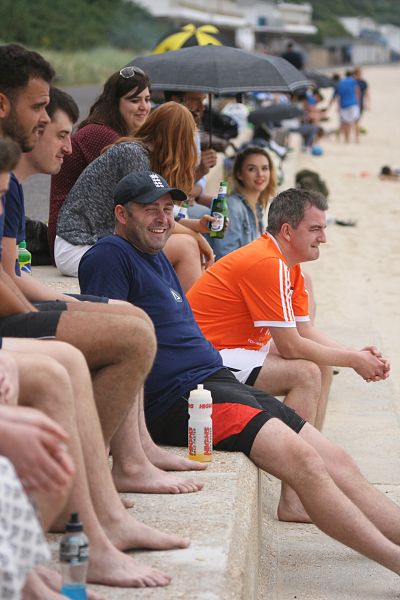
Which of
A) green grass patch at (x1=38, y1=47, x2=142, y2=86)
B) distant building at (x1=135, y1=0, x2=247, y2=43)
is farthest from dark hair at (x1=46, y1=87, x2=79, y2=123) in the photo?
distant building at (x1=135, y1=0, x2=247, y2=43)

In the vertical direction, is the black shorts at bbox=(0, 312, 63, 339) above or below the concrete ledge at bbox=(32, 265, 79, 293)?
above

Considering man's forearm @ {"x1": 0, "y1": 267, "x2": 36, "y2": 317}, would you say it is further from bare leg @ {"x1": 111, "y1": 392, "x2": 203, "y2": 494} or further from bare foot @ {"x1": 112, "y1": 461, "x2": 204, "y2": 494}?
bare foot @ {"x1": 112, "y1": 461, "x2": 204, "y2": 494}

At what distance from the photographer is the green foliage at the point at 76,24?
60000mm

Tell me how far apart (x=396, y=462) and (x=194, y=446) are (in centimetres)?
232

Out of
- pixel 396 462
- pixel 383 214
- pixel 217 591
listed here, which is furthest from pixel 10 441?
pixel 383 214

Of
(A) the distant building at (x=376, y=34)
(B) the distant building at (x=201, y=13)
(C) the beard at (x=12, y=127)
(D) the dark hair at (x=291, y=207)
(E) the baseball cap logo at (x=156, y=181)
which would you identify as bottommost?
(D) the dark hair at (x=291, y=207)

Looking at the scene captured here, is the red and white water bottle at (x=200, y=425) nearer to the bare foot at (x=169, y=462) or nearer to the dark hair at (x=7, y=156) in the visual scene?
the bare foot at (x=169, y=462)

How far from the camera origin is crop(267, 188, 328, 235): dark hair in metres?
5.90

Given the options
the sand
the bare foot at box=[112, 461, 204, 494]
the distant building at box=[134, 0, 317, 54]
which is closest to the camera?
the bare foot at box=[112, 461, 204, 494]

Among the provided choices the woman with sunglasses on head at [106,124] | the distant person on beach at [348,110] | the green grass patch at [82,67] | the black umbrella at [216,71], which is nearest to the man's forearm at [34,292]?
the woman with sunglasses on head at [106,124]

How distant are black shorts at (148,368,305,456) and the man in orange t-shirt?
1.99 ft

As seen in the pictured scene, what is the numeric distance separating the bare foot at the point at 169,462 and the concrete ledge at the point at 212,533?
5 cm

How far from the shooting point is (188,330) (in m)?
5.07

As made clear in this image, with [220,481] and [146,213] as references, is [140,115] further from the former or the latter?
[220,481]
